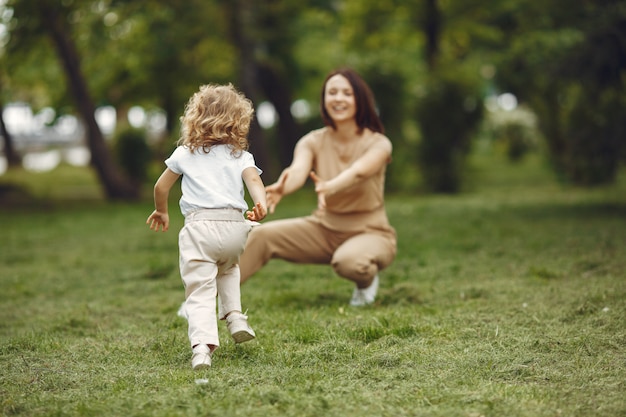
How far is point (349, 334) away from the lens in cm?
516

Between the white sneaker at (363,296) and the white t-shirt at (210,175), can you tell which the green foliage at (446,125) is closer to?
the white sneaker at (363,296)

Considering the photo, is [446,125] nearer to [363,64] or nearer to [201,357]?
[363,64]

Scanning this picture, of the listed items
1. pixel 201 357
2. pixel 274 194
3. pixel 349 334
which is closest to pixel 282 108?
pixel 274 194

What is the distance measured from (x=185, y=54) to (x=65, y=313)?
17273 mm

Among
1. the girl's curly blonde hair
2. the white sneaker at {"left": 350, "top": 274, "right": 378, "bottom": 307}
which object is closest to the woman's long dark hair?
the white sneaker at {"left": 350, "top": 274, "right": 378, "bottom": 307}

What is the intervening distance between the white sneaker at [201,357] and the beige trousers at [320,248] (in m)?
1.81

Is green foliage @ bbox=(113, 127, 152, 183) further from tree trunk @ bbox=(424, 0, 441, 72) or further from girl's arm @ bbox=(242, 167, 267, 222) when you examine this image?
girl's arm @ bbox=(242, 167, 267, 222)

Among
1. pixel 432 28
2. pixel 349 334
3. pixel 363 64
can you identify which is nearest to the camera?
pixel 349 334

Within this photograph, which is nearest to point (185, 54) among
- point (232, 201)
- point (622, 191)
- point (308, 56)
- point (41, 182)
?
point (308, 56)

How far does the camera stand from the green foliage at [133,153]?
76.6 feet

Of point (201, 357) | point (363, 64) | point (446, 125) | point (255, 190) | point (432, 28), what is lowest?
point (201, 357)

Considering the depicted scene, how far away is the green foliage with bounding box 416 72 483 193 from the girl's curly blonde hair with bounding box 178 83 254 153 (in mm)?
13247

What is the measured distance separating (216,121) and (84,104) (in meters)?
14.7

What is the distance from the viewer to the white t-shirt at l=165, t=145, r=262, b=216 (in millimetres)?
4609
